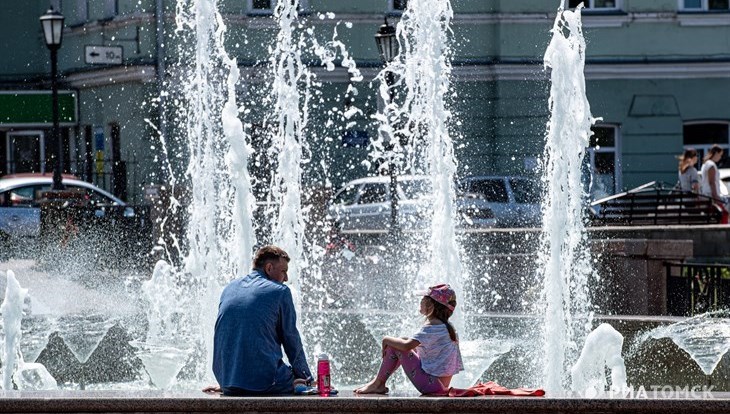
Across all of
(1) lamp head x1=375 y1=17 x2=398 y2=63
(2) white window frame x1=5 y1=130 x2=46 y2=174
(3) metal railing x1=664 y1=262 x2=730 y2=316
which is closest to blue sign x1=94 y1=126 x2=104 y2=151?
(2) white window frame x1=5 y1=130 x2=46 y2=174

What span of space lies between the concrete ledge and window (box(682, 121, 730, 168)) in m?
24.6

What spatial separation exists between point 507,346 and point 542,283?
5.36 metres

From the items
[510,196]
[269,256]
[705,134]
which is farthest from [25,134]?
[269,256]

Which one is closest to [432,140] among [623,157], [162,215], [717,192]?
[162,215]

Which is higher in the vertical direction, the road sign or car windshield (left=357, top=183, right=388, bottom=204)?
the road sign

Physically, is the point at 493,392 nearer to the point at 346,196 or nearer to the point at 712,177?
the point at 712,177

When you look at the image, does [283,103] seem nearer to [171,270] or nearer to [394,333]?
[171,270]

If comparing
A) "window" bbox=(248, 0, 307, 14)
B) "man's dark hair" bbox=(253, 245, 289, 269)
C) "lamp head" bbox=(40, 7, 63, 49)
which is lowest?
"man's dark hair" bbox=(253, 245, 289, 269)

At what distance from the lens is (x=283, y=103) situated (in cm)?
1505

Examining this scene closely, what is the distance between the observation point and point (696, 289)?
584 inches

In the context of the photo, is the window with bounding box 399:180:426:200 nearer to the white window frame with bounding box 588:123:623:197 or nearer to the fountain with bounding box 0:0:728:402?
the fountain with bounding box 0:0:728:402

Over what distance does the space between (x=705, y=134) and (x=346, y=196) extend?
8880 mm

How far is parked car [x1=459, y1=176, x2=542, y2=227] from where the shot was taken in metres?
25.0

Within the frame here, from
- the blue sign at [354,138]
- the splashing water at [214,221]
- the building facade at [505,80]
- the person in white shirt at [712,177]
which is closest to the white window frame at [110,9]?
the building facade at [505,80]
